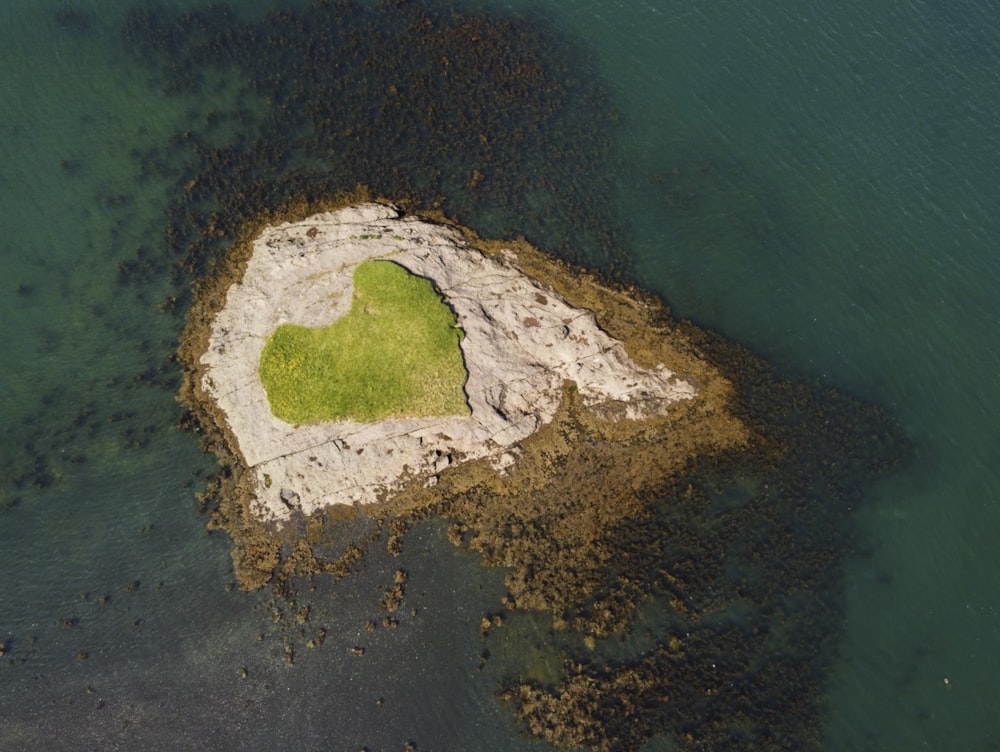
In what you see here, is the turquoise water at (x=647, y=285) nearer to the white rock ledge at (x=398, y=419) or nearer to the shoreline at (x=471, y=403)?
the shoreline at (x=471, y=403)

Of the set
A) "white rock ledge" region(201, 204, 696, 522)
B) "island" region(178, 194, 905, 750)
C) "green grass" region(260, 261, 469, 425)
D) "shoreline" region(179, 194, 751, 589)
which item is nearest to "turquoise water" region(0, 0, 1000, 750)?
"island" region(178, 194, 905, 750)

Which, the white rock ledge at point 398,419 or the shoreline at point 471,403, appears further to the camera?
the white rock ledge at point 398,419

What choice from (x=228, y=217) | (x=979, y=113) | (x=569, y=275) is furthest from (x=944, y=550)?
(x=228, y=217)

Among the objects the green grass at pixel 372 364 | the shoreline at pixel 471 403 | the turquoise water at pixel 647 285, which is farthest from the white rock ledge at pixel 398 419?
the turquoise water at pixel 647 285

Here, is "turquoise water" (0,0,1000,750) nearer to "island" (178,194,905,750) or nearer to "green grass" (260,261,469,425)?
"island" (178,194,905,750)

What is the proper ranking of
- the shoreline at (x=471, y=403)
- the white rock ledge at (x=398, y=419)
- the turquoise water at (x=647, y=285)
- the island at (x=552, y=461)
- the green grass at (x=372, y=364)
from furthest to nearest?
the green grass at (x=372, y=364) → the white rock ledge at (x=398, y=419) → the shoreline at (x=471, y=403) → the island at (x=552, y=461) → the turquoise water at (x=647, y=285)

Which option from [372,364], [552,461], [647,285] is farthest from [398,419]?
[647,285]
